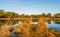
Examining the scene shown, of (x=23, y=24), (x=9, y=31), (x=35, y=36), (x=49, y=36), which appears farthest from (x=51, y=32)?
(x=9, y=31)

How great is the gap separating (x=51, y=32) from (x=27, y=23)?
578mm

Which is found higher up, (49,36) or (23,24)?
(23,24)

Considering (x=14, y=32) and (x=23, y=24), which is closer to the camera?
(x=23, y=24)

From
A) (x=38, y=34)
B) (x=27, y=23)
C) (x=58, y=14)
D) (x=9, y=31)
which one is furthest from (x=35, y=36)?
(x=58, y=14)

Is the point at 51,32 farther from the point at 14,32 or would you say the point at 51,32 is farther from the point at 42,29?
the point at 14,32

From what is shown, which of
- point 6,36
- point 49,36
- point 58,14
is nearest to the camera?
point 49,36

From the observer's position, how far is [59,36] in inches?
161

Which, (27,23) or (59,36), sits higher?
(27,23)

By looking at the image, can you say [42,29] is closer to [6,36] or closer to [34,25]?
[34,25]

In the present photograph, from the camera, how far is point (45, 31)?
3.93 metres

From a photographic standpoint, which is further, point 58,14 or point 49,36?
point 58,14

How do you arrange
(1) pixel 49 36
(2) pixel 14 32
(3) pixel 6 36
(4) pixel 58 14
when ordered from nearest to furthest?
1. (1) pixel 49 36
2. (3) pixel 6 36
3. (2) pixel 14 32
4. (4) pixel 58 14

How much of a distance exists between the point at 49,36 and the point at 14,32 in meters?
1.05

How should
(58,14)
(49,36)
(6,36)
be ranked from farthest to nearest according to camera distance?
(58,14) < (6,36) < (49,36)
